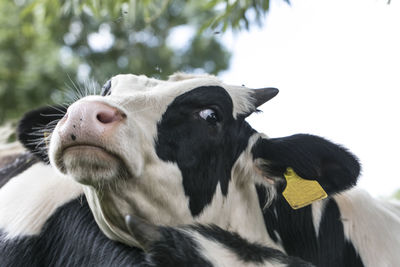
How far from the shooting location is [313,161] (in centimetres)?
234

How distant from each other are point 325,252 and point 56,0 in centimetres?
262

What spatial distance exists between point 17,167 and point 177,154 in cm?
116

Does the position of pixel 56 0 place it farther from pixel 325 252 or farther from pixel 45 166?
pixel 325 252

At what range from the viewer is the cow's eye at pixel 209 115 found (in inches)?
85.4

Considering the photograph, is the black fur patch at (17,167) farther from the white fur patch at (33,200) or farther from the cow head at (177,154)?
the cow head at (177,154)

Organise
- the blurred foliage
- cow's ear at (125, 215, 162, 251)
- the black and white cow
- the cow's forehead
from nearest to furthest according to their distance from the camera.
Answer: cow's ear at (125, 215, 162, 251)
the black and white cow
the cow's forehead
the blurred foliage

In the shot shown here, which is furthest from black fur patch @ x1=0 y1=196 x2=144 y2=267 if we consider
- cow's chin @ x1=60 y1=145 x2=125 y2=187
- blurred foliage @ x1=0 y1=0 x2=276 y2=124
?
blurred foliage @ x1=0 y1=0 x2=276 y2=124

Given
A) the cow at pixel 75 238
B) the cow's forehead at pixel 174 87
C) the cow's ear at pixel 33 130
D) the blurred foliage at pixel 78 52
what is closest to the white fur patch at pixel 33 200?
the cow at pixel 75 238

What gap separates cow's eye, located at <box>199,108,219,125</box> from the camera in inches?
85.4

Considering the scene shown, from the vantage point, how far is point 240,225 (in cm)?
234

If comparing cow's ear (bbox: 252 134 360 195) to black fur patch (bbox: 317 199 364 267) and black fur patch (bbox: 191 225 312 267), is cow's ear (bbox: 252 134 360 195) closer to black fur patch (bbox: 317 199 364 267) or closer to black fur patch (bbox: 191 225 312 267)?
black fur patch (bbox: 317 199 364 267)

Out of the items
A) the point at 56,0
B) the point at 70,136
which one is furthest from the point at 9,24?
the point at 70,136

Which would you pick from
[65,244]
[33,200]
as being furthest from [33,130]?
[65,244]

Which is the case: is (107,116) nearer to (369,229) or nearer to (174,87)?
(174,87)
